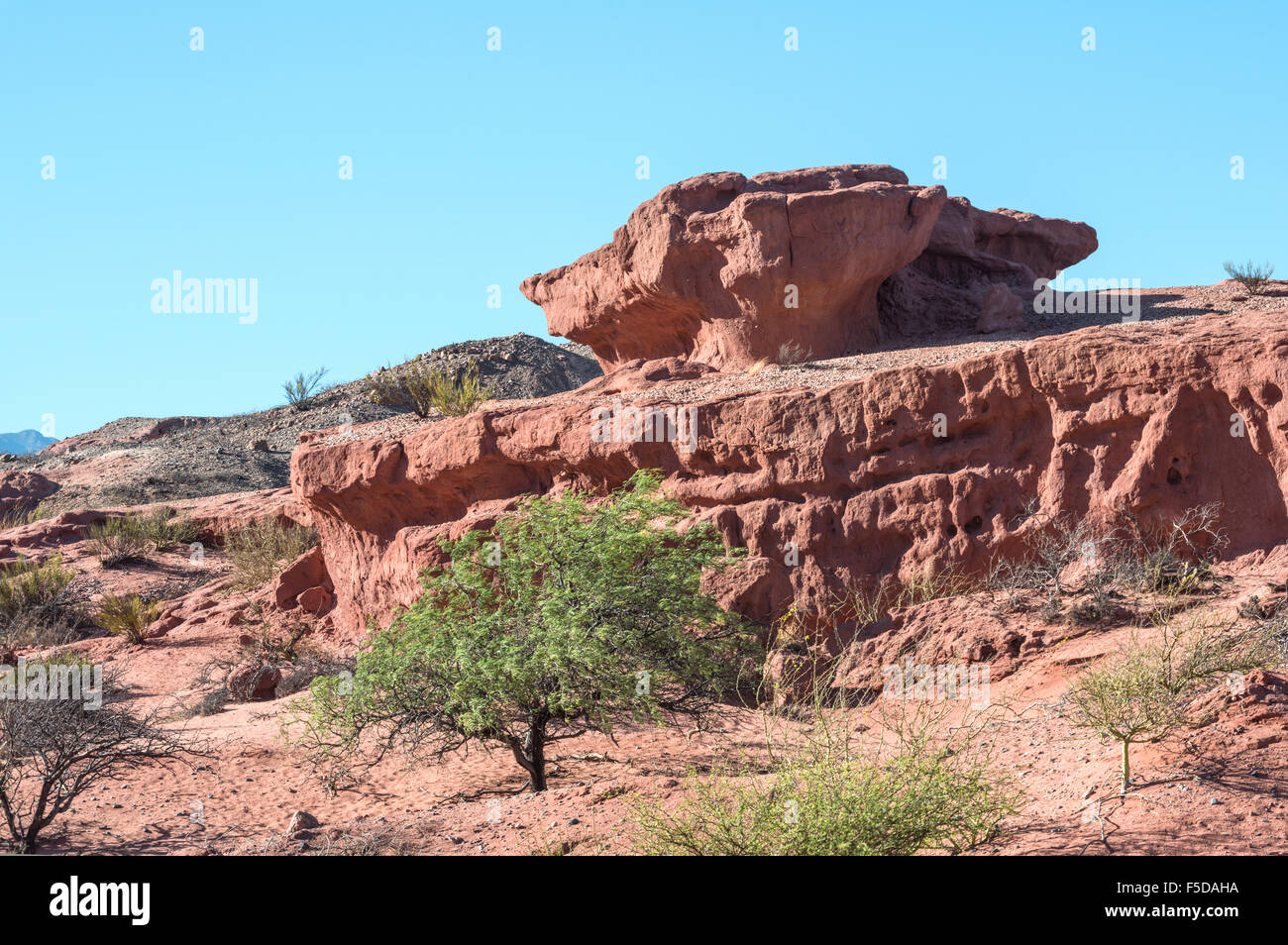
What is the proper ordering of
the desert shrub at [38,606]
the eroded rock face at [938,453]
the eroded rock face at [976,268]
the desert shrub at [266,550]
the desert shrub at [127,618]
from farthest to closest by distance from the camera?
1. the desert shrub at [266,550]
2. the desert shrub at [38,606]
3. the desert shrub at [127,618]
4. the eroded rock face at [976,268]
5. the eroded rock face at [938,453]

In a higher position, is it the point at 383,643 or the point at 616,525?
the point at 616,525

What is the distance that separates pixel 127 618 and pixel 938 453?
36.4 ft

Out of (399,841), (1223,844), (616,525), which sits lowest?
(399,841)

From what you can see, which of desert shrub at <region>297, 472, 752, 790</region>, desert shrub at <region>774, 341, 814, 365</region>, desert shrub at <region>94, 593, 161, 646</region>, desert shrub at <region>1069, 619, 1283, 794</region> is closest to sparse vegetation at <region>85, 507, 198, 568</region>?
desert shrub at <region>94, 593, 161, 646</region>

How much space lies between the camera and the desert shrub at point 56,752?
7125 millimetres

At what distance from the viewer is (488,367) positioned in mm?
35781

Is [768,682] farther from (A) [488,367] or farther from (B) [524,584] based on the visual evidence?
(A) [488,367]

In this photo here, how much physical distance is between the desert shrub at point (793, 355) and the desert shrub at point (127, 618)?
8969 millimetres

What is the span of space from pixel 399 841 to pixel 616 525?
2.63 m

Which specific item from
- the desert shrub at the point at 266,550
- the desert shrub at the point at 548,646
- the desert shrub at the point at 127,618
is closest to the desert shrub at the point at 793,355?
the desert shrub at the point at 548,646

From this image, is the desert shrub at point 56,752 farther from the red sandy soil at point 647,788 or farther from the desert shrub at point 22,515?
the desert shrub at point 22,515

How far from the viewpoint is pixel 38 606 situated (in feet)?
50.8
